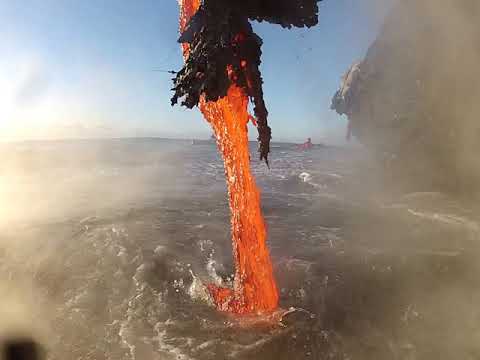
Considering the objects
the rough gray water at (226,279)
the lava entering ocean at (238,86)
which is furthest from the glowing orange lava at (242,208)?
the rough gray water at (226,279)

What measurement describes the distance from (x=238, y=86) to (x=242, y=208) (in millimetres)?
3498

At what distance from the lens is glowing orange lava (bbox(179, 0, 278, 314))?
25.3 feet

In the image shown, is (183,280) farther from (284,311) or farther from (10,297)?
(10,297)

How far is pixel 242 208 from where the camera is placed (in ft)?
27.8

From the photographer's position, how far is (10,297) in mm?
10336

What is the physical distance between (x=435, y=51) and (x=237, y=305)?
92.6 feet

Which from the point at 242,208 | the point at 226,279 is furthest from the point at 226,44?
the point at 226,279

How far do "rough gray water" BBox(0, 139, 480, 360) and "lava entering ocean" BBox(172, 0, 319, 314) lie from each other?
1787 millimetres

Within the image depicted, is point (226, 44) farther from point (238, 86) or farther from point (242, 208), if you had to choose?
point (242, 208)

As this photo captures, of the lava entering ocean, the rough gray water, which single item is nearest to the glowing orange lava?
the lava entering ocean

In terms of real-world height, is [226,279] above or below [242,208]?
below

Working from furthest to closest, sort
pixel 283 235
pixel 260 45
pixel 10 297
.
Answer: pixel 283 235, pixel 10 297, pixel 260 45

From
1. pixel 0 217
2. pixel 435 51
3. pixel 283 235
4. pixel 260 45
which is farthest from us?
pixel 435 51

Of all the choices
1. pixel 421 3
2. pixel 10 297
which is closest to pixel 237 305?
pixel 10 297
